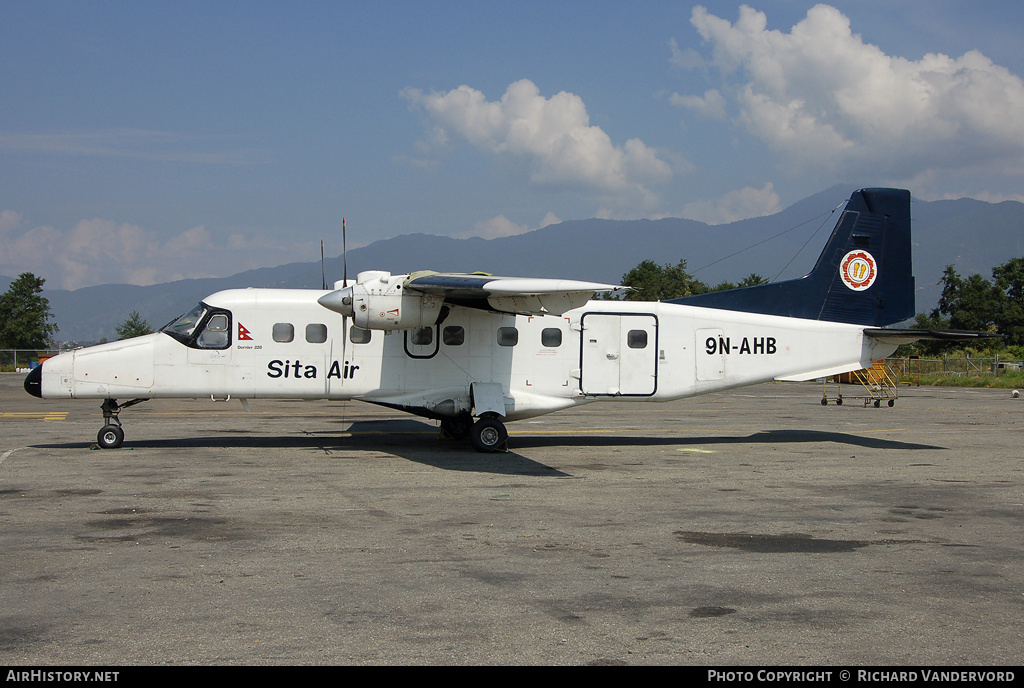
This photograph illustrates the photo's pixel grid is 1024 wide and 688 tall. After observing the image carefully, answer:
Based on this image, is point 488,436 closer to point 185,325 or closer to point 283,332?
point 283,332

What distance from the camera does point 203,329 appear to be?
15023 millimetres

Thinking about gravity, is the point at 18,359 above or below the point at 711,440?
above

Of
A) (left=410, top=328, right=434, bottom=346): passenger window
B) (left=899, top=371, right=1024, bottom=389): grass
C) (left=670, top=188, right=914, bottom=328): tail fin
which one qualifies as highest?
(left=670, top=188, right=914, bottom=328): tail fin

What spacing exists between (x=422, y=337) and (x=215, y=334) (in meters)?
3.91

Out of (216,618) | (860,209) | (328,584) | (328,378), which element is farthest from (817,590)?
(860,209)

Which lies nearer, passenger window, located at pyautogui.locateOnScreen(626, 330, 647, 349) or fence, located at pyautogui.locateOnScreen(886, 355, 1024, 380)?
passenger window, located at pyautogui.locateOnScreen(626, 330, 647, 349)

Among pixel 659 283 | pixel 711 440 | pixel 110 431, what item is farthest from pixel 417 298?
pixel 659 283

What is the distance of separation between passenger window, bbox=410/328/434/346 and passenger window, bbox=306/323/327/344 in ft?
5.56

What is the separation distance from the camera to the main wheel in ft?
48.7

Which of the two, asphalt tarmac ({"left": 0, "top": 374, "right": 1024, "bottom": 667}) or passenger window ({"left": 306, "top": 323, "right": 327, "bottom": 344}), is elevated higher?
passenger window ({"left": 306, "top": 323, "right": 327, "bottom": 344})

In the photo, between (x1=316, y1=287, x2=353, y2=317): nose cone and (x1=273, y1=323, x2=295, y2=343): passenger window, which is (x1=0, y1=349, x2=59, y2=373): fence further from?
(x1=316, y1=287, x2=353, y2=317): nose cone

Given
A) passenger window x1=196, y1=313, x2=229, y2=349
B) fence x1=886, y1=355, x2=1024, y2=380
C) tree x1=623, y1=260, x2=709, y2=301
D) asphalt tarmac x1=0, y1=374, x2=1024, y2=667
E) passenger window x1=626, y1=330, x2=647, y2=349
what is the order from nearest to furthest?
asphalt tarmac x1=0, y1=374, x2=1024, y2=667, passenger window x1=196, y1=313, x2=229, y2=349, passenger window x1=626, y1=330, x2=647, y2=349, fence x1=886, y1=355, x2=1024, y2=380, tree x1=623, y1=260, x2=709, y2=301

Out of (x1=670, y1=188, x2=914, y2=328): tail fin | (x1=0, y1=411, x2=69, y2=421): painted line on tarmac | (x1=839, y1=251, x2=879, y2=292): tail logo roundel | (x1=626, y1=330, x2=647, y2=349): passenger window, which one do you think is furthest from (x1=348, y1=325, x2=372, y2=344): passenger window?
(x1=0, y1=411, x2=69, y2=421): painted line on tarmac
